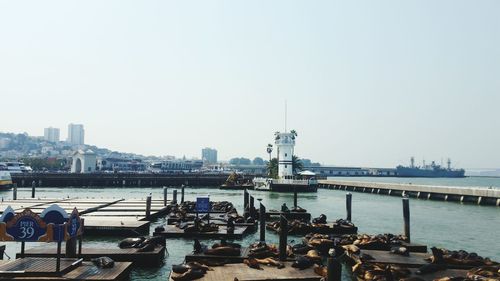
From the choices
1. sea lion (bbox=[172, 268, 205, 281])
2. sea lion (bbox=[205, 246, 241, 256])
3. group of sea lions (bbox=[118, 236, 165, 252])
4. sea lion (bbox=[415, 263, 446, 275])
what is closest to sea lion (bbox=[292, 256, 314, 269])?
sea lion (bbox=[205, 246, 241, 256])

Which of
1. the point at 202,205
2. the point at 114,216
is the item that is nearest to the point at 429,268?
the point at 202,205

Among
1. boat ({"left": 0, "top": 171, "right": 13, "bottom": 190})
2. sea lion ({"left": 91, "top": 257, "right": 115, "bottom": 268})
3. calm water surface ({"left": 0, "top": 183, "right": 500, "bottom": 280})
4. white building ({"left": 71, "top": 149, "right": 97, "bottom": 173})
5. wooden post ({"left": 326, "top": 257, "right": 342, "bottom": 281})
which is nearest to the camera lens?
wooden post ({"left": 326, "top": 257, "right": 342, "bottom": 281})

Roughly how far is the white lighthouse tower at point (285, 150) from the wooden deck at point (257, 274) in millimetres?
62770

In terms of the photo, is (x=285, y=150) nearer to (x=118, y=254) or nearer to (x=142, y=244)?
(x=142, y=244)

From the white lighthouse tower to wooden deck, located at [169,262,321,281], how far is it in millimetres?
62770

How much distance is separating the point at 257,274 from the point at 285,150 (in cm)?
6474

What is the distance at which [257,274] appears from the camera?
14.2 metres

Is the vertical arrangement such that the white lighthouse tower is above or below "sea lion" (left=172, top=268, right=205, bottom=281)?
above

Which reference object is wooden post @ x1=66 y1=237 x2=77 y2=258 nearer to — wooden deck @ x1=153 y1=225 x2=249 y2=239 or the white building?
wooden deck @ x1=153 y1=225 x2=249 y2=239

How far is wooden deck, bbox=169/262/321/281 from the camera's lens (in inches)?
539

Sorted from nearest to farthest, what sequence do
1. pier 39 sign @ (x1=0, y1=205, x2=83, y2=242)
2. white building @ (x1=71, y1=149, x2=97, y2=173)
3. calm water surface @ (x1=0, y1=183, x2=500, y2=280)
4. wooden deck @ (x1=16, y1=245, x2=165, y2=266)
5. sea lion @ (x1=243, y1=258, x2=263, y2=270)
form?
pier 39 sign @ (x1=0, y1=205, x2=83, y2=242) → sea lion @ (x1=243, y1=258, x2=263, y2=270) → wooden deck @ (x1=16, y1=245, x2=165, y2=266) → calm water surface @ (x1=0, y1=183, x2=500, y2=280) → white building @ (x1=71, y1=149, x2=97, y2=173)

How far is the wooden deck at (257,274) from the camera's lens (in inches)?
539

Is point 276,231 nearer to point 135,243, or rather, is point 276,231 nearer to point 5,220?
point 135,243

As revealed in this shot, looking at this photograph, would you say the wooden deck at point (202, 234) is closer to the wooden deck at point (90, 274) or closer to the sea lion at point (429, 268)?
the wooden deck at point (90, 274)
